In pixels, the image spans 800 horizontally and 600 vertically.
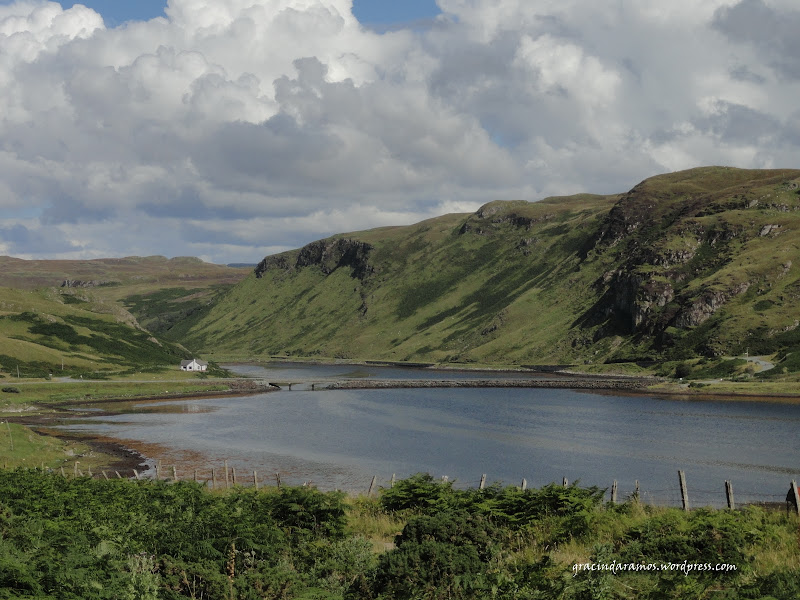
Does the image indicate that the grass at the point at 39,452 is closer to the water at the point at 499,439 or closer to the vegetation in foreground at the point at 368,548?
the water at the point at 499,439

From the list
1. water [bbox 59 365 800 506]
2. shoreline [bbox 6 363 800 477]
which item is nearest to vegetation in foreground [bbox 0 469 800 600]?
water [bbox 59 365 800 506]

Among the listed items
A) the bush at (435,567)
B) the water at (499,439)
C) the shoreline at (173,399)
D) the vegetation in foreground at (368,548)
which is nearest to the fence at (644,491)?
the water at (499,439)

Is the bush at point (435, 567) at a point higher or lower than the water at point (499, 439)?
higher

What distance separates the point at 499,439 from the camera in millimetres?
101250

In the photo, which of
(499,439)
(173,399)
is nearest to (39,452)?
(499,439)

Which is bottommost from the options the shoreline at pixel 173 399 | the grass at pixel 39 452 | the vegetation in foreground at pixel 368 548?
the shoreline at pixel 173 399

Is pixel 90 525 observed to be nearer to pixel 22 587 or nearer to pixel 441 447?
pixel 22 587

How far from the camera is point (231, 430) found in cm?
11106

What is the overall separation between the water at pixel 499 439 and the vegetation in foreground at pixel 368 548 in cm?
3040

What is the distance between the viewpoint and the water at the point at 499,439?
71688mm

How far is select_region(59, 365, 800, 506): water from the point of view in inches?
2822

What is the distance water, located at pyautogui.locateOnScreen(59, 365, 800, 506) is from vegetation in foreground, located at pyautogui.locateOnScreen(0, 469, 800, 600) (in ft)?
99.7

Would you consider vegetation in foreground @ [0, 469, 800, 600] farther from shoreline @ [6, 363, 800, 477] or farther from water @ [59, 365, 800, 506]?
shoreline @ [6, 363, 800, 477]

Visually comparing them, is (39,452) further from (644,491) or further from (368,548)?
(368,548)
